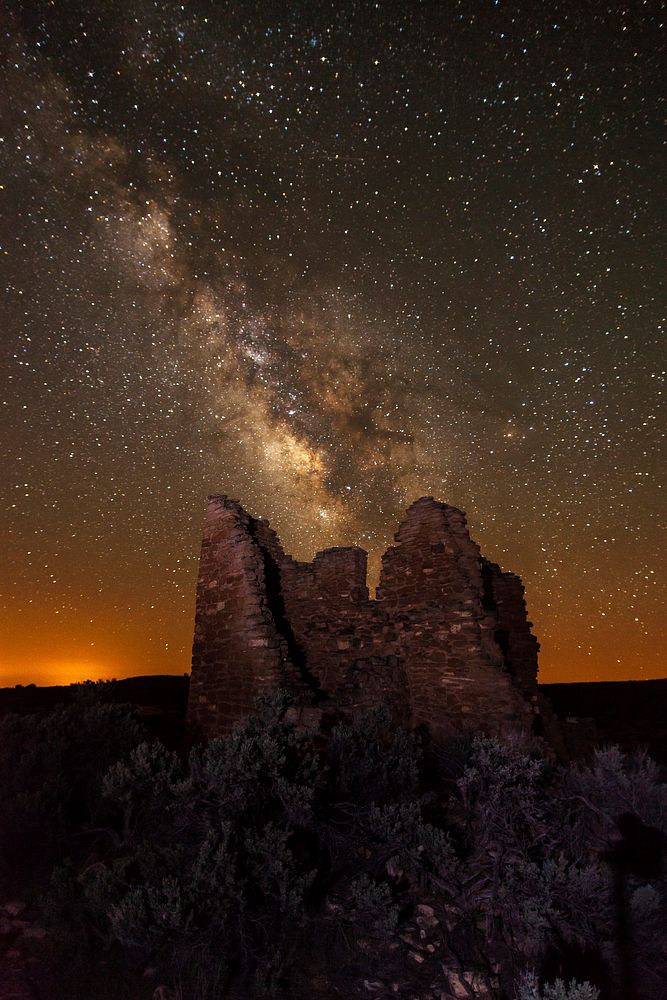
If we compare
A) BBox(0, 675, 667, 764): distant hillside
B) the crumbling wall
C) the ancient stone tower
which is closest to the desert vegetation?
the crumbling wall

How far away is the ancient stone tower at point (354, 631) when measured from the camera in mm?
8484

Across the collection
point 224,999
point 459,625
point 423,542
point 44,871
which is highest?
point 423,542

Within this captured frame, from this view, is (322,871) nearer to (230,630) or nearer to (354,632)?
(230,630)

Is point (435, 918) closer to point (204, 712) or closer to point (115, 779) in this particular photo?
point (115, 779)

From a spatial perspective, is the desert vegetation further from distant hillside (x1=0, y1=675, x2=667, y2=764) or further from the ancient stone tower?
distant hillside (x1=0, y1=675, x2=667, y2=764)

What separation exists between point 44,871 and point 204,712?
374cm

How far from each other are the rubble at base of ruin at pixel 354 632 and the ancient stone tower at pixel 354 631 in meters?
0.02

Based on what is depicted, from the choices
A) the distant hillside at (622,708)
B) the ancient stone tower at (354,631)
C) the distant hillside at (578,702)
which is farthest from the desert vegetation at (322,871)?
the distant hillside at (622,708)

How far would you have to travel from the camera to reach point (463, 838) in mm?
6027

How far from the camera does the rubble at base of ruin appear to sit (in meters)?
8.48

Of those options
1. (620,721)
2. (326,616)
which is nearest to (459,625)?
(326,616)

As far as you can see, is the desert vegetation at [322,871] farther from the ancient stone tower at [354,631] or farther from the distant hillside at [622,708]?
the distant hillside at [622,708]

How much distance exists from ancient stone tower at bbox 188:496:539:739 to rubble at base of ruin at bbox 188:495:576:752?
A: 0.8 inches

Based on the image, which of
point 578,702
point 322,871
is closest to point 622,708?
point 578,702
